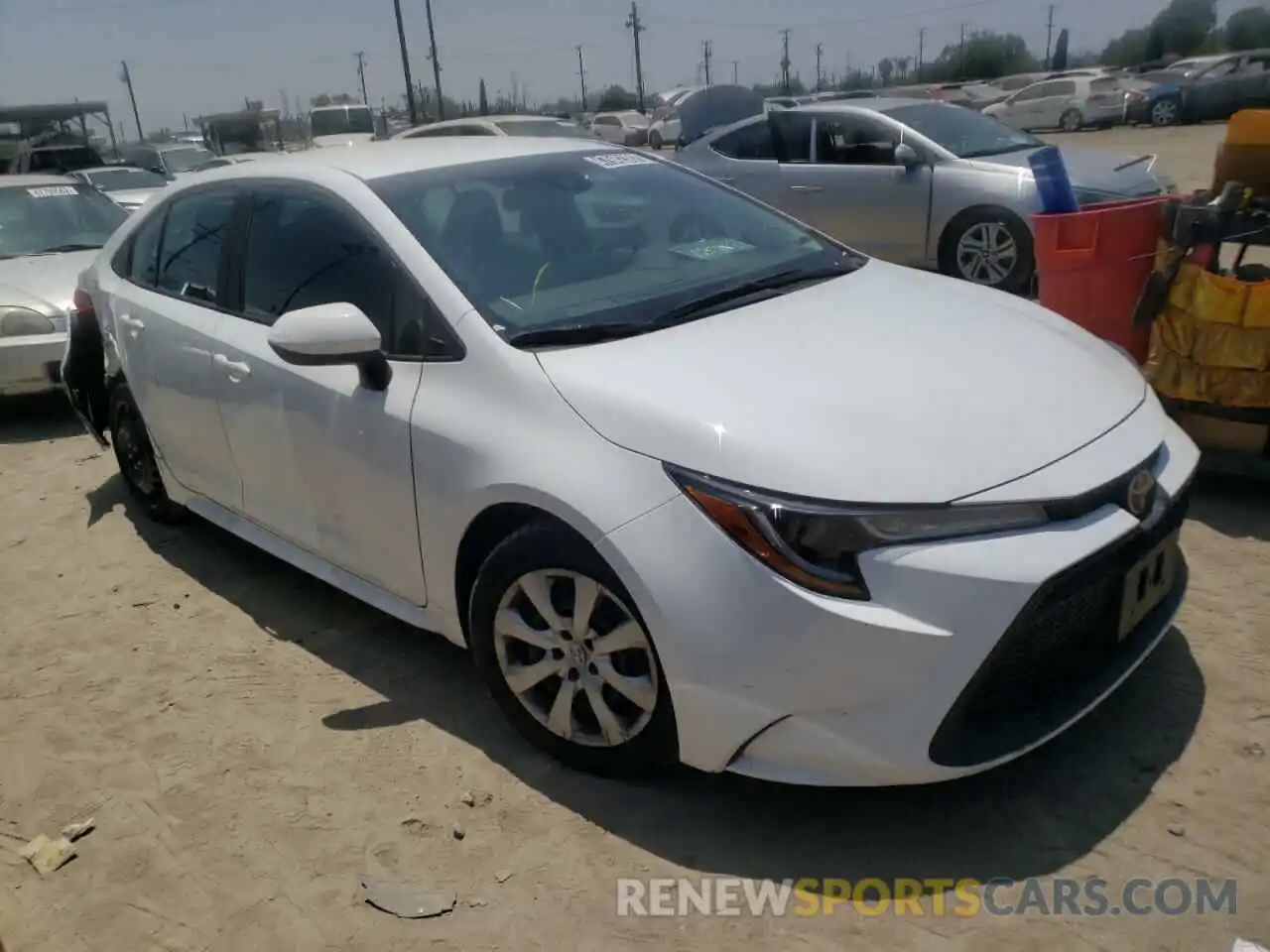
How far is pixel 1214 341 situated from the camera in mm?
3986

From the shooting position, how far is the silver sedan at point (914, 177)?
800cm

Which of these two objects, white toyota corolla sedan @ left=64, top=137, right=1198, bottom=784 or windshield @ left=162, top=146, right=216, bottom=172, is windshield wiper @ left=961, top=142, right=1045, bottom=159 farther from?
windshield @ left=162, top=146, right=216, bottom=172

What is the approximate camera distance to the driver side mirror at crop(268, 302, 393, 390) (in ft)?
9.46

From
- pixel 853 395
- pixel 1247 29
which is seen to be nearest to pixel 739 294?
pixel 853 395

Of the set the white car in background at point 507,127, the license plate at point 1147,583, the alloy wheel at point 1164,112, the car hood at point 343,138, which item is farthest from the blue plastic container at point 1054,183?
the alloy wheel at point 1164,112

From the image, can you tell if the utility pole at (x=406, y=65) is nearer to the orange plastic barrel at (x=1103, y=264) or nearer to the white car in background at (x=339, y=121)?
the white car in background at (x=339, y=121)

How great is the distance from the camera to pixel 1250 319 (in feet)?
12.7

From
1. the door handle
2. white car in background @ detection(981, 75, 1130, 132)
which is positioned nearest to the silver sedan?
the door handle

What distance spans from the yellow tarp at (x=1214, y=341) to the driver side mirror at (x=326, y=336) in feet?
10.00

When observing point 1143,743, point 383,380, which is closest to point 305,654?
point 383,380

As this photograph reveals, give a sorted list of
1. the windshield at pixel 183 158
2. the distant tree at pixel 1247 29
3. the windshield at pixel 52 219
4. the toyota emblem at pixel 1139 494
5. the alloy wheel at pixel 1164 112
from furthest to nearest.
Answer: the distant tree at pixel 1247 29
the alloy wheel at pixel 1164 112
the windshield at pixel 183 158
the windshield at pixel 52 219
the toyota emblem at pixel 1139 494

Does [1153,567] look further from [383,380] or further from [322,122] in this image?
[322,122]

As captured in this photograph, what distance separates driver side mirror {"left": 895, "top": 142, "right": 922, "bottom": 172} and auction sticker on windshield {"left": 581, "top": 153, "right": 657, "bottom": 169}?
511cm

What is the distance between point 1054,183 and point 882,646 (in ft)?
10.8
